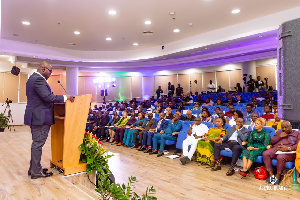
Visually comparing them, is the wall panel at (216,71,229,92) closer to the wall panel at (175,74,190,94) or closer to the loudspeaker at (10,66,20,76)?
the wall panel at (175,74,190,94)

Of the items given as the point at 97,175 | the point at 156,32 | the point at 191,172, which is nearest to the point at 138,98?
the point at 156,32

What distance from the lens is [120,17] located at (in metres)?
7.52

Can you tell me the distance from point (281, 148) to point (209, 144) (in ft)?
4.50

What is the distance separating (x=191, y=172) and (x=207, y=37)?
6.55m

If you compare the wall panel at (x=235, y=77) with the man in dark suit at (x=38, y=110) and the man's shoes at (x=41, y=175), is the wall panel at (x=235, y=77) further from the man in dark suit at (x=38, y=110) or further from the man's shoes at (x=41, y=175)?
the man's shoes at (x=41, y=175)

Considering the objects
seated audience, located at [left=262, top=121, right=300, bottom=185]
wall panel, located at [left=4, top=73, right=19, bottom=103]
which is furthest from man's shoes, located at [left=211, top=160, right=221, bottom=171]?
wall panel, located at [left=4, top=73, right=19, bottom=103]

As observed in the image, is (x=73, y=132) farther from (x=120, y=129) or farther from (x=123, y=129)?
(x=120, y=129)

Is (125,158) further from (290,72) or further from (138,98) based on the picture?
(138,98)

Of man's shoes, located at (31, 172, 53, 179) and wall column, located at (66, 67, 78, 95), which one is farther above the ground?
wall column, located at (66, 67, 78, 95)

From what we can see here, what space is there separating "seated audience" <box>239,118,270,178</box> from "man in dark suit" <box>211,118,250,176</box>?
4.9 inches

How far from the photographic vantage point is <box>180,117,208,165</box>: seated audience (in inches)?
193

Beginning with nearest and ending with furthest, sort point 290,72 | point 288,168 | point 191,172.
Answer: point 290,72, point 288,168, point 191,172

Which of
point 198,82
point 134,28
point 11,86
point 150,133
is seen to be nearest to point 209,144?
point 150,133

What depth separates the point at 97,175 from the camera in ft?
9.77
